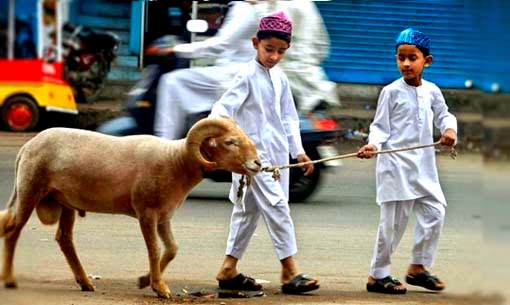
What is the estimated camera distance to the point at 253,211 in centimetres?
752

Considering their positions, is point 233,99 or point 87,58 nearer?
point 233,99

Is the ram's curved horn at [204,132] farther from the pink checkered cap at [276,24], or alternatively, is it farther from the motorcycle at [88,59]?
the motorcycle at [88,59]

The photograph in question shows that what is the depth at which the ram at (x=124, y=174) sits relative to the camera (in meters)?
6.84

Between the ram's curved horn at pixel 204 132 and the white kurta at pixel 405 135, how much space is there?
1079 mm

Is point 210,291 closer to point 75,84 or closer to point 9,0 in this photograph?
point 9,0

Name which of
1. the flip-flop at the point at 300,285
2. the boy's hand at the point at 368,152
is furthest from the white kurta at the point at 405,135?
the flip-flop at the point at 300,285

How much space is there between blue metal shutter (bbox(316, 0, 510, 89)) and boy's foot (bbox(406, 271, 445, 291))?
7.35 m

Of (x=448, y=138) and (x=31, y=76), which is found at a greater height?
(x=448, y=138)

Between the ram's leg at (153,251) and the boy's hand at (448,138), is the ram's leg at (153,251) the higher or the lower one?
the lower one

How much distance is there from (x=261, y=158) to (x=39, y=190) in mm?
1317

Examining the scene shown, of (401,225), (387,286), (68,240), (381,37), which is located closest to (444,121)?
(401,225)

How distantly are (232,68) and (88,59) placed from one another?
3699 millimetres

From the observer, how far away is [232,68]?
1111 centimetres

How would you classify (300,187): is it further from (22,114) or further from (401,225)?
(401,225)
